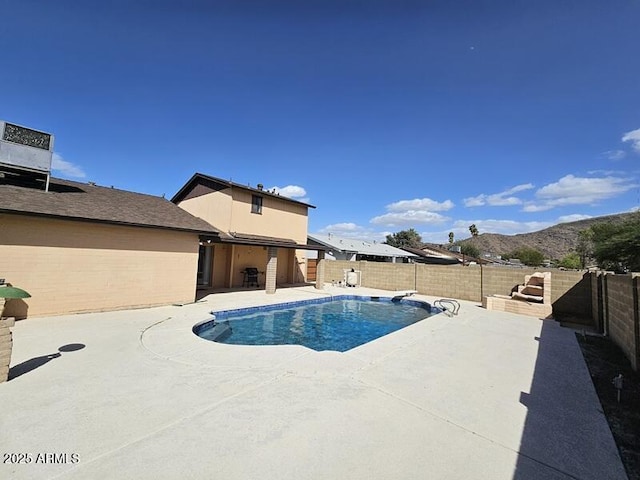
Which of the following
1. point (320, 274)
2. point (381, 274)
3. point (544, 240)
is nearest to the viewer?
point (320, 274)

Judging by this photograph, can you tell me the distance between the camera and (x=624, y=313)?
646 centimetres

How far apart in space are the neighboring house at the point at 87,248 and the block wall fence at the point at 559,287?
494 inches

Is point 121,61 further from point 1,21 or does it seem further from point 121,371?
point 121,371

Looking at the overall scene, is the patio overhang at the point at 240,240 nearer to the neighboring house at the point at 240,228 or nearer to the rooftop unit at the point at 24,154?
the neighboring house at the point at 240,228

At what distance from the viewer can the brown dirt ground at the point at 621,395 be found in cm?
306

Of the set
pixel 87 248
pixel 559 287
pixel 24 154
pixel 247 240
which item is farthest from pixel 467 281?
pixel 24 154

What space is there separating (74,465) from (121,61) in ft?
44.2

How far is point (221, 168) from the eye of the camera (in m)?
19.0

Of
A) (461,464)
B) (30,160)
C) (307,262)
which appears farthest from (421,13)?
(307,262)

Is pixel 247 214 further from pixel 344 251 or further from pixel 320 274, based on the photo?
pixel 344 251

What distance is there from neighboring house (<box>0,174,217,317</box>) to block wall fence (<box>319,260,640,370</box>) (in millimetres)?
12551

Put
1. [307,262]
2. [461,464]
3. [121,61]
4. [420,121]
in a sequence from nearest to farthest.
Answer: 1. [461,464]
2. [121,61]
3. [420,121]
4. [307,262]

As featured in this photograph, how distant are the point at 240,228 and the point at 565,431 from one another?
606 inches

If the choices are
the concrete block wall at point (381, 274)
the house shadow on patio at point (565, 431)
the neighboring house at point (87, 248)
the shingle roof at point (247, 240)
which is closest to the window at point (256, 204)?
the shingle roof at point (247, 240)
